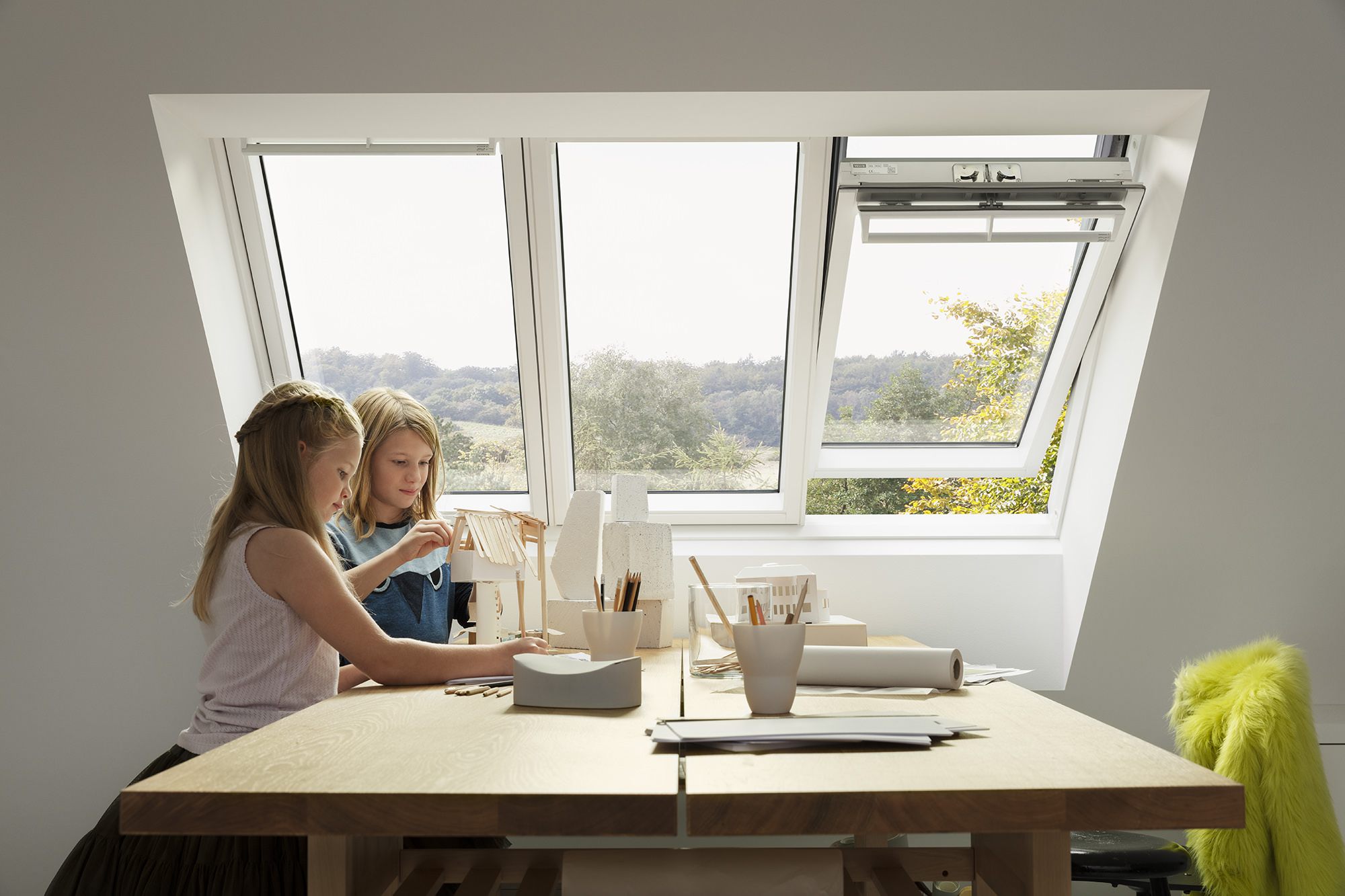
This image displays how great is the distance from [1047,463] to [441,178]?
91.6 inches

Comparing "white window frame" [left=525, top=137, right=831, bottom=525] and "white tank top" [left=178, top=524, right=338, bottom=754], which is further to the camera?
"white window frame" [left=525, top=137, right=831, bottom=525]

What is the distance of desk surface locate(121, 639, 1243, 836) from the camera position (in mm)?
896

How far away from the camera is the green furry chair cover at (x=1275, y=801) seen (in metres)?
1.65

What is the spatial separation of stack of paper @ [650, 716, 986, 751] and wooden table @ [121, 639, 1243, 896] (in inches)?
0.7

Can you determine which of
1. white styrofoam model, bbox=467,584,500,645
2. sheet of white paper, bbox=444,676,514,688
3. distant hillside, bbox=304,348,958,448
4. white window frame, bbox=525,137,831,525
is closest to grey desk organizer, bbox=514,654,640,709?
sheet of white paper, bbox=444,676,514,688

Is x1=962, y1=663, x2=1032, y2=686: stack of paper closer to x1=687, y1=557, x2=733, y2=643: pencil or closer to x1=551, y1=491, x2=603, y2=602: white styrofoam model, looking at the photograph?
x1=687, y1=557, x2=733, y2=643: pencil

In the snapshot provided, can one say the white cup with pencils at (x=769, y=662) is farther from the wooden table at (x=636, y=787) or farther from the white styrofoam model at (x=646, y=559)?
the white styrofoam model at (x=646, y=559)

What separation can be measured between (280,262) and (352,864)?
202 centimetres

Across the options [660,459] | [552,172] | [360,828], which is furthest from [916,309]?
[360,828]

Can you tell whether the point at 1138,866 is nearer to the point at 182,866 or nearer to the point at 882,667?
the point at 882,667

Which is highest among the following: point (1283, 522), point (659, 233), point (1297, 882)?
point (659, 233)

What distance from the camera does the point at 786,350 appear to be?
9.60 feet

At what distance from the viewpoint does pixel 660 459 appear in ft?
10.1

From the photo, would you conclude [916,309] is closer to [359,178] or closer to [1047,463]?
[1047,463]
